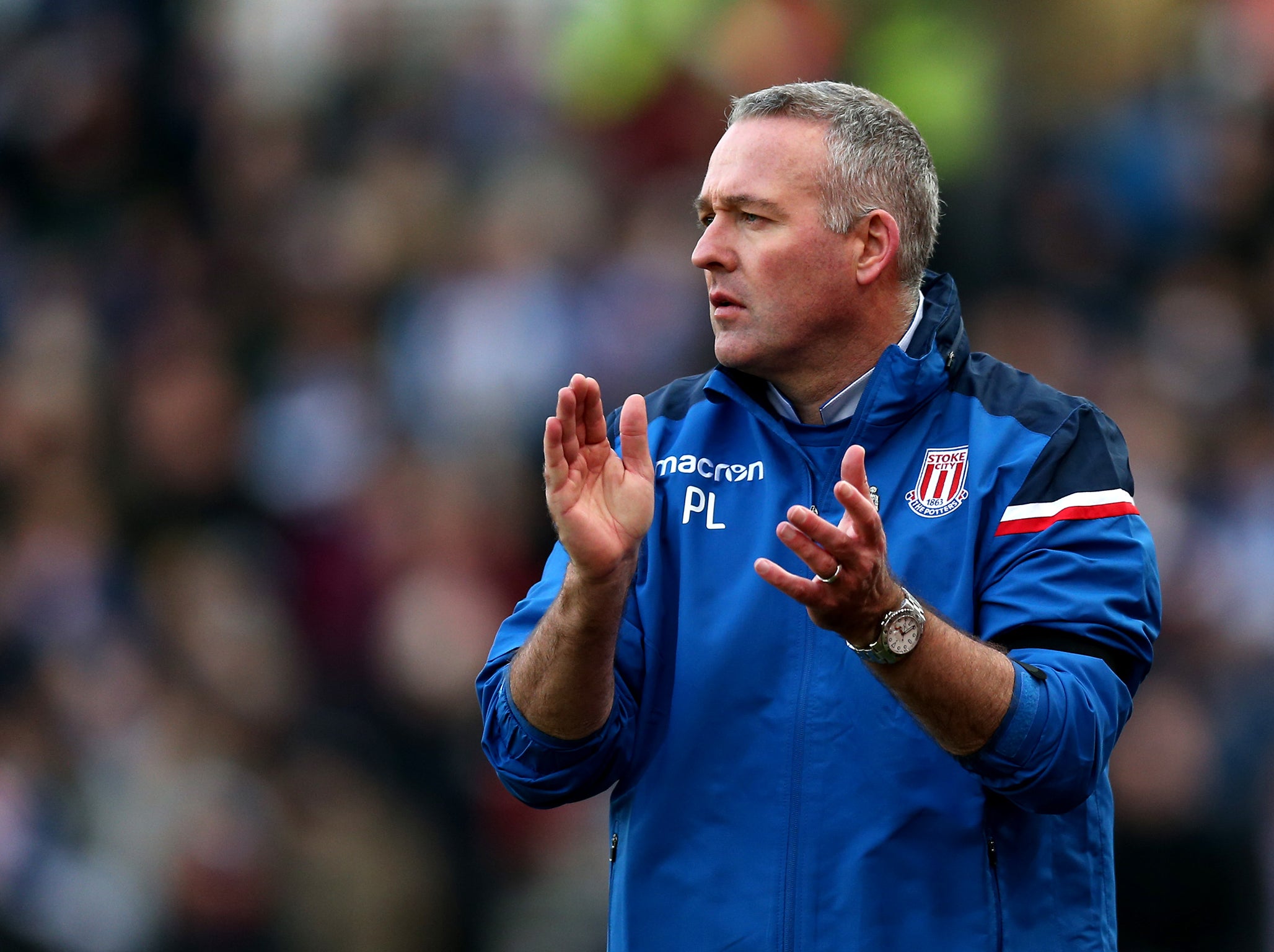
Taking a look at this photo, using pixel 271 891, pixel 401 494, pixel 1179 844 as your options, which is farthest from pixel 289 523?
pixel 1179 844

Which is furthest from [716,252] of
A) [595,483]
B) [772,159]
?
[595,483]

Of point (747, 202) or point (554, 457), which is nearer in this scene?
point (554, 457)

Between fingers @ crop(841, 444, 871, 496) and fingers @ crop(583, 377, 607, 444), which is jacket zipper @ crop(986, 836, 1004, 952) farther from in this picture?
fingers @ crop(583, 377, 607, 444)

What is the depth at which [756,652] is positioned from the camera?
3.09 m

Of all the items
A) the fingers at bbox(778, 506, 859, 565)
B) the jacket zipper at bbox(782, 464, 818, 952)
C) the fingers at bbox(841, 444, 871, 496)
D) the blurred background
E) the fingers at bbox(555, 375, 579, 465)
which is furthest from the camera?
the blurred background

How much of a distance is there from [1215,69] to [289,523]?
4.83 meters

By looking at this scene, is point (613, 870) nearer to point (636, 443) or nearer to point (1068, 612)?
point (636, 443)

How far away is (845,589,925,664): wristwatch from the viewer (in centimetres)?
270

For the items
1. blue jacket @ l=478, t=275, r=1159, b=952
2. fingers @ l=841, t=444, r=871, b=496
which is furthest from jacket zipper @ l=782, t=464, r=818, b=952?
fingers @ l=841, t=444, r=871, b=496

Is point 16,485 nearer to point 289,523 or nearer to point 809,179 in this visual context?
point 289,523

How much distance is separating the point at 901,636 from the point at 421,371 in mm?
5438

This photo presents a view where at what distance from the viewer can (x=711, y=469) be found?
3299 millimetres

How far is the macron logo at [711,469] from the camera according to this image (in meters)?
3.25

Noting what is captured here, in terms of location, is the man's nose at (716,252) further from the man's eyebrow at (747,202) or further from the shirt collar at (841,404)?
the shirt collar at (841,404)
